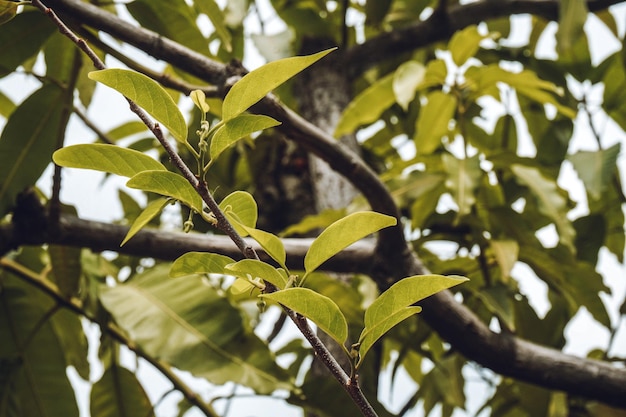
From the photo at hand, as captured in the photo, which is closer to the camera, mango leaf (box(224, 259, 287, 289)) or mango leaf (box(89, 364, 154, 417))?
mango leaf (box(224, 259, 287, 289))

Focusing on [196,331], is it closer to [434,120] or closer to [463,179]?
[463,179]

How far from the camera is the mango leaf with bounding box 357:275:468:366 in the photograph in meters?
0.33

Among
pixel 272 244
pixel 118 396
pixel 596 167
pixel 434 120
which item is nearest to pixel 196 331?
pixel 118 396

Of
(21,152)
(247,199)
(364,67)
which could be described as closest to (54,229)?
(21,152)

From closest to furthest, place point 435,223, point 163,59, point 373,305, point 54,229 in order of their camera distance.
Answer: point 373,305
point 163,59
point 54,229
point 435,223

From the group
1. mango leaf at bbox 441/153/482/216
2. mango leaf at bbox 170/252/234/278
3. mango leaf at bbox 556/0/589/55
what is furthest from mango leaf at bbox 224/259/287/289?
mango leaf at bbox 556/0/589/55

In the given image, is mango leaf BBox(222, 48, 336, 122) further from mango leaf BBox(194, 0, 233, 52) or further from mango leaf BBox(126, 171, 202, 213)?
mango leaf BBox(194, 0, 233, 52)

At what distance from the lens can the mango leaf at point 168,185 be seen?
0.32 meters

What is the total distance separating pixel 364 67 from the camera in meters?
1.16

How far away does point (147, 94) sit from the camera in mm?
341

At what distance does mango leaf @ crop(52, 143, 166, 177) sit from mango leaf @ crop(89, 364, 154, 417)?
0.50 m

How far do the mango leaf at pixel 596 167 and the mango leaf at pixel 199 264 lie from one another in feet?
2.18

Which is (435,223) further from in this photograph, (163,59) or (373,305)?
(373,305)

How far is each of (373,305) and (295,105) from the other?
2.80 feet
